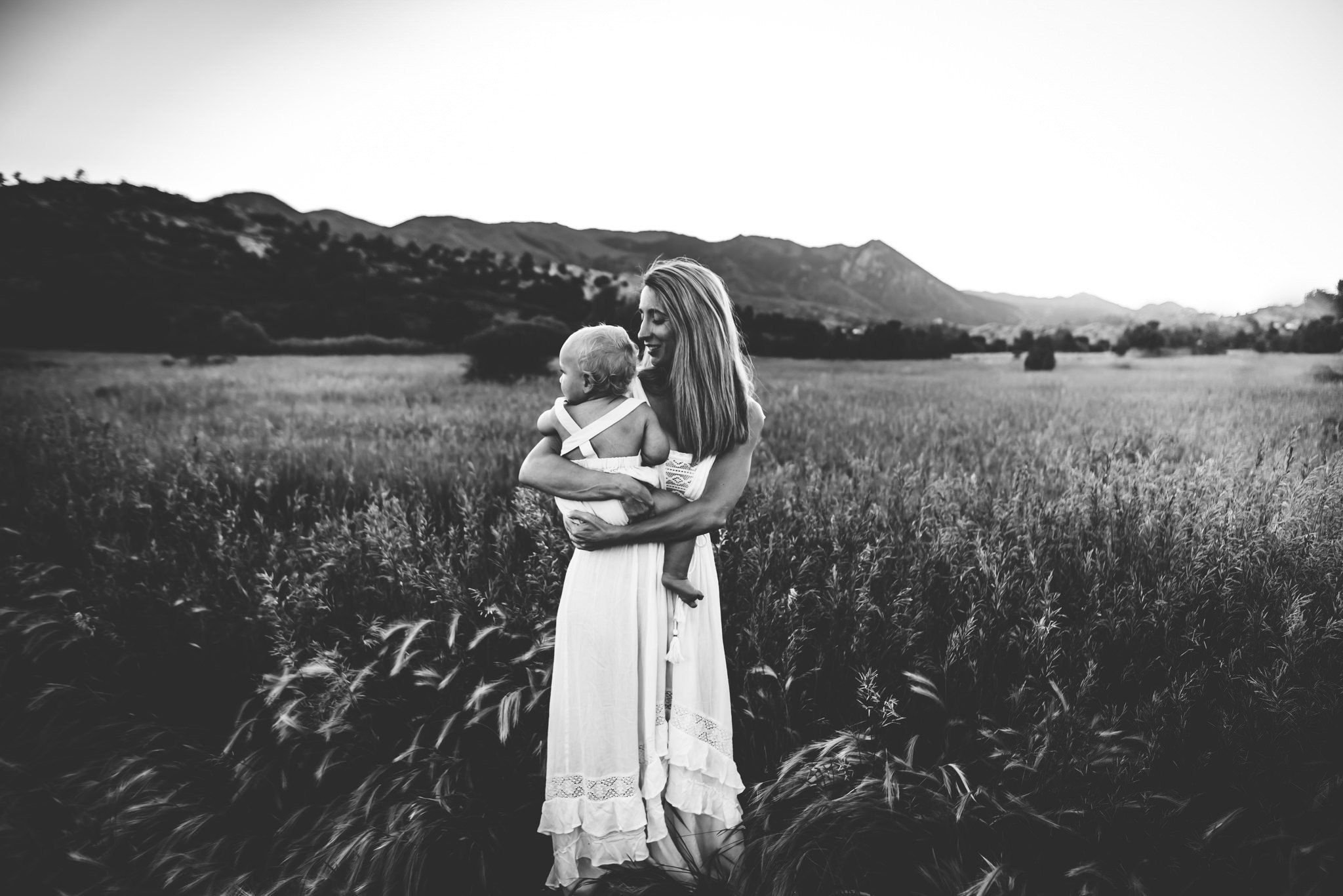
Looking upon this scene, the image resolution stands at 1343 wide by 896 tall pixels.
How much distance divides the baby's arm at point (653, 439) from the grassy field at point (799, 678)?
0.89 m

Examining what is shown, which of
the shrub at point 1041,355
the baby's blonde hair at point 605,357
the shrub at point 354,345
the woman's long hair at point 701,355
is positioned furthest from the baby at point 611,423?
the shrub at point 354,345

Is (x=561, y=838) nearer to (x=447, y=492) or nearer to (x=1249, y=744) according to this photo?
(x=1249, y=744)

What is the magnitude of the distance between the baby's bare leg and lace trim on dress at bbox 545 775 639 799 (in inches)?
22.3

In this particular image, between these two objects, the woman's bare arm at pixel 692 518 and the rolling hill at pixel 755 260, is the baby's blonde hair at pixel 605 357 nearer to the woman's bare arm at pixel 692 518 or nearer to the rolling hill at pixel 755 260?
the woman's bare arm at pixel 692 518

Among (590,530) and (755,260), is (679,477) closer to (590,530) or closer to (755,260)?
(590,530)

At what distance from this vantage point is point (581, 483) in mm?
1641

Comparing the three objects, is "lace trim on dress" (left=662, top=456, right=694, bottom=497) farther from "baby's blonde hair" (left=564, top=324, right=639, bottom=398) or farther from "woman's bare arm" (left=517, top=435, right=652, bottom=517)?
"baby's blonde hair" (left=564, top=324, right=639, bottom=398)

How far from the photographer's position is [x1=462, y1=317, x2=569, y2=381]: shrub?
12539 mm

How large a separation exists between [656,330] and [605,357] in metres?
0.20

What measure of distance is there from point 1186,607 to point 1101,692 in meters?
0.83

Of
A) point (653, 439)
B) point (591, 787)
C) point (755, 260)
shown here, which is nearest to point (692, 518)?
point (653, 439)

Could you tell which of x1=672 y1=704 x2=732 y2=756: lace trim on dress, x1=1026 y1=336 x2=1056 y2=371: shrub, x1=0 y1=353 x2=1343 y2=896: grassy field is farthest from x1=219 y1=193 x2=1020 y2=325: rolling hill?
x1=672 y1=704 x2=732 y2=756: lace trim on dress

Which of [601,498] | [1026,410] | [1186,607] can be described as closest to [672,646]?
[601,498]

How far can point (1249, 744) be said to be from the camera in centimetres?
183
